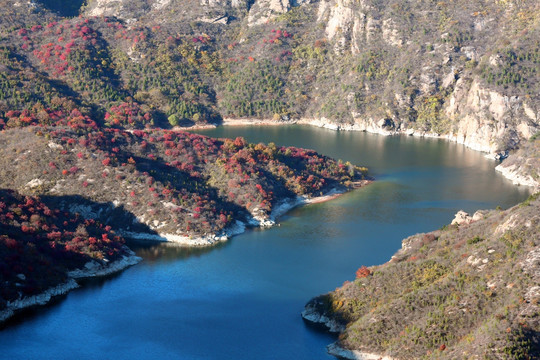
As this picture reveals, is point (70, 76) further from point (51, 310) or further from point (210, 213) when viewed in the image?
point (51, 310)

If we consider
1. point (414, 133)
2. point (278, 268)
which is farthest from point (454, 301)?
point (414, 133)

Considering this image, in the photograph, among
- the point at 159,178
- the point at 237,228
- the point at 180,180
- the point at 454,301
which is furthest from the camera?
the point at 180,180

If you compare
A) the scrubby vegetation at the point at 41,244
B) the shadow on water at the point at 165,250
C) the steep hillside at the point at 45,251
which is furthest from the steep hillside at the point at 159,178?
the scrubby vegetation at the point at 41,244

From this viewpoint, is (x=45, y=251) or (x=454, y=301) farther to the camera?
(x=45, y=251)

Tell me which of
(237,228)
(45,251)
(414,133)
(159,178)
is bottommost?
(237,228)

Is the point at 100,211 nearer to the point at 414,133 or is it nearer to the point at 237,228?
the point at 237,228

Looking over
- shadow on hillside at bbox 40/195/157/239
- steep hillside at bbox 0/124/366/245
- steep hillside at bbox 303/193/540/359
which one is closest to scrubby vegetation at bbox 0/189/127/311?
shadow on hillside at bbox 40/195/157/239

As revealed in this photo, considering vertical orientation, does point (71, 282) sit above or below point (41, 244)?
below

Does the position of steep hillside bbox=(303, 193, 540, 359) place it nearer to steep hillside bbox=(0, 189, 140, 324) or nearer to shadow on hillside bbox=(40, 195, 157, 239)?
steep hillside bbox=(0, 189, 140, 324)
